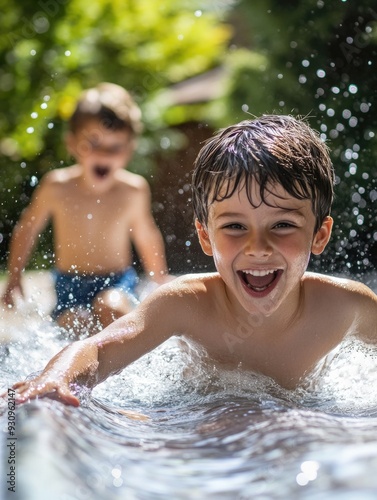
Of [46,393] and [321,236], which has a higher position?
[321,236]

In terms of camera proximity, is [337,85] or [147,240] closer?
[147,240]

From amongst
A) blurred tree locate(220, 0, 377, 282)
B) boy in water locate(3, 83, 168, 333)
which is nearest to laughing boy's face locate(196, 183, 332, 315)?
boy in water locate(3, 83, 168, 333)

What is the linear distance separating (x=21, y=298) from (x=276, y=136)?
7.27 ft

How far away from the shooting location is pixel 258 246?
236cm

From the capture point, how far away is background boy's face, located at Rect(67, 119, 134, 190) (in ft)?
15.7

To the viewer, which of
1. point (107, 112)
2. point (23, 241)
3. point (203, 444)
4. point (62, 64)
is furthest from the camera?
point (62, 64)

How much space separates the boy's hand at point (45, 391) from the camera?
1.96 metres

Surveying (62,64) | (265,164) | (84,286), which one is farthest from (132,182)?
(62,64)

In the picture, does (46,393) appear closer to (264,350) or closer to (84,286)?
(264,350)

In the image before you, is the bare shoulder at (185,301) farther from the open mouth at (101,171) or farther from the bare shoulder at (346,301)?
the open mouth at (101,171)

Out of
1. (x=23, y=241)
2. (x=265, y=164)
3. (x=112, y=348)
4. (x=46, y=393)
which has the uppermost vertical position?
(x=23, y=241)

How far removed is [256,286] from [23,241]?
2.35 m

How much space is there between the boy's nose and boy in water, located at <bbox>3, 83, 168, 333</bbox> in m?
1.74

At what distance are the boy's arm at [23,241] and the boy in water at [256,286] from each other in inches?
68.7
